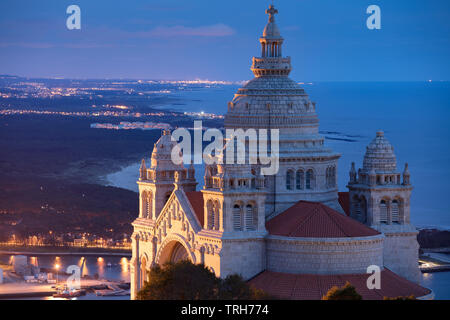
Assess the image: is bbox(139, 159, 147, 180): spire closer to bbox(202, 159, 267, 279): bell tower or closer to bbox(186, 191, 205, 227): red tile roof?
bbox(186, 191, 205, 227): red tile roof

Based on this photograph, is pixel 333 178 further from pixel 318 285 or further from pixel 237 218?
pixel 318 285

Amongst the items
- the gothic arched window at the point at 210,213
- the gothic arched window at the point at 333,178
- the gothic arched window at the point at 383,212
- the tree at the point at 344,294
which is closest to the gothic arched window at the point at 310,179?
the gothic arched window at the point at 333,178

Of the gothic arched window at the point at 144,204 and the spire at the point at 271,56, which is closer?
the spire at the point at 271,56

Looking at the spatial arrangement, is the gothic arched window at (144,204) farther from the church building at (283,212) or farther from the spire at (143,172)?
the spire at (143,172)
